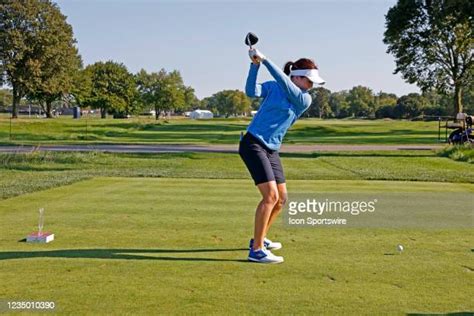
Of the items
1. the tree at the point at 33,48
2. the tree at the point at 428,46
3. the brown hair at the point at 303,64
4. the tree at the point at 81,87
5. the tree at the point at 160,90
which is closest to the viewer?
the brown hair at the point at 303,64

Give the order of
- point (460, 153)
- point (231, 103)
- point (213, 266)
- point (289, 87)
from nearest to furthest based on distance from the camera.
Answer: point (213, 266), point (289, 87), point (460, 153), point (231, 103)

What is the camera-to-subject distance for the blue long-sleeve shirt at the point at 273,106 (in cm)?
600

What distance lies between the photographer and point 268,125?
612 cm

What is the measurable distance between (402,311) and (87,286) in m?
2.62

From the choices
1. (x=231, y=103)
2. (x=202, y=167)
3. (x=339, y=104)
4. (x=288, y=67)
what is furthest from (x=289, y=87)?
(x=339, y=104)

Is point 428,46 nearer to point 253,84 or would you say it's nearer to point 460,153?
point 460,153

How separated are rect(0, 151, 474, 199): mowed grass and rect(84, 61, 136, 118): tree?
76.5 m

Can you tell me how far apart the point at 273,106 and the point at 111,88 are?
336ft

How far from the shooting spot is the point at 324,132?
6175 centimetres

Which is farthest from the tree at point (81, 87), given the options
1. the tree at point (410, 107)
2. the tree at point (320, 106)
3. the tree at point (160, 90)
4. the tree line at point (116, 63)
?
the tree at point (320, 106)

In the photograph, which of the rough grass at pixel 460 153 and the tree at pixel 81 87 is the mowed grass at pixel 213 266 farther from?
the tree at pixel 81 87

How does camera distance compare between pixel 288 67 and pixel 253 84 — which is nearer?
pixel 253 84

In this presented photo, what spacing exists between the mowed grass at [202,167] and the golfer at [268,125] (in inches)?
283

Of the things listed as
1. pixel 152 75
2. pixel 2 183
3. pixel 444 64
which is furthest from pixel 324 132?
pixel 152 75
